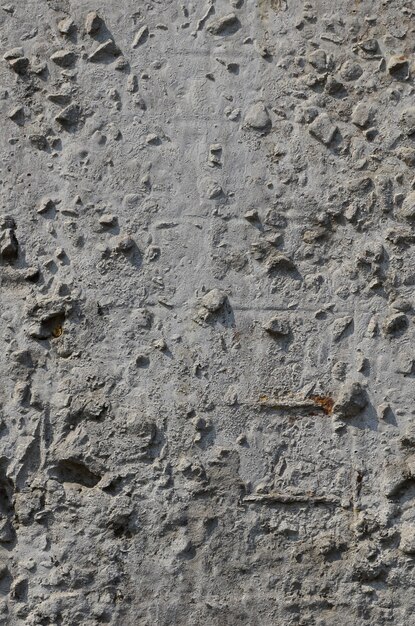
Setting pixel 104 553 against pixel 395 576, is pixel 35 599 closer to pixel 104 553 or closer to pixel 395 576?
pixel 104 553

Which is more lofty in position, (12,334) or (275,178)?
(275,178)

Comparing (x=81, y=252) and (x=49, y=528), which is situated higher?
(x=81, y=252)

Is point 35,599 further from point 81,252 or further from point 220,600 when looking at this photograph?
point 81,252

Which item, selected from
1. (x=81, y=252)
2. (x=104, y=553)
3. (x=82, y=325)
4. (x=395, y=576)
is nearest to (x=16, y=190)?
(x=81, y=252)

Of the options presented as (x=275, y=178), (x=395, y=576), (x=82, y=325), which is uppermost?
(x=275, y=178)

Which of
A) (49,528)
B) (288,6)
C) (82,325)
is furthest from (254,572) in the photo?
(288,6)

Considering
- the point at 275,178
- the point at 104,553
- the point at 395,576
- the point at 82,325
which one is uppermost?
the point at 275,178
